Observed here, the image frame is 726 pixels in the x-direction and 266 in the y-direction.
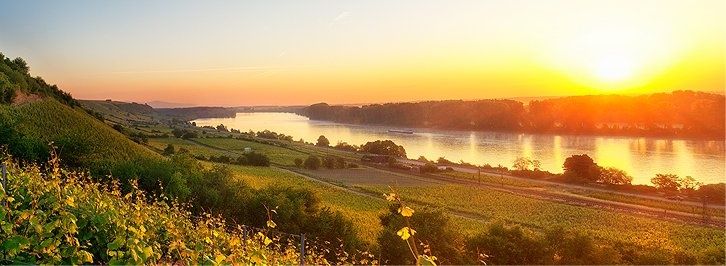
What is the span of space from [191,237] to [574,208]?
3807 centimetres

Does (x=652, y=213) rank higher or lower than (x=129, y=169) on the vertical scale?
lower

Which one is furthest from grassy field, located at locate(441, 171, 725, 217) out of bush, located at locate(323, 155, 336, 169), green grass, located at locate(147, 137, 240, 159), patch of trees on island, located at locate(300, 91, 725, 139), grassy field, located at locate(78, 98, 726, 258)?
patch of trees on island, located at locate(300, 91, 725, 139)

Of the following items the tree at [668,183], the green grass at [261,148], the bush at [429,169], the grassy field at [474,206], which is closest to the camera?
the grassy field at [474,206]

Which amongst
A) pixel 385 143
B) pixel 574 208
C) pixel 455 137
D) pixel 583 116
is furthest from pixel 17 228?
pixel 583 116

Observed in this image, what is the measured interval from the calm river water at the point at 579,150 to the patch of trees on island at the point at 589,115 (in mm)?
3641

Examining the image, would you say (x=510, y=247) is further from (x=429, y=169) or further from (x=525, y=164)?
(x=525, y=164)

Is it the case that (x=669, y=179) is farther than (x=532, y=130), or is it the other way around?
(x=532, y=130)

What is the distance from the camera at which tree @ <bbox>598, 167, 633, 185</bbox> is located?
49.5 meters

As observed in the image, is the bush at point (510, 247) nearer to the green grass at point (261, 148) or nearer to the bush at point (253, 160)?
the bush at point (253, 160)

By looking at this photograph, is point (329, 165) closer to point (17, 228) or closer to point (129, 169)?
point (129, 169)

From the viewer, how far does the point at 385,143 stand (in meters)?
70.2

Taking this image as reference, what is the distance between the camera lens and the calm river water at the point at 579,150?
2195 inches

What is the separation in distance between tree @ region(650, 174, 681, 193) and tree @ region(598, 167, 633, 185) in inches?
105

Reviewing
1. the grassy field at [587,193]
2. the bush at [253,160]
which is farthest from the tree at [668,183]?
the bush at [253,160]
